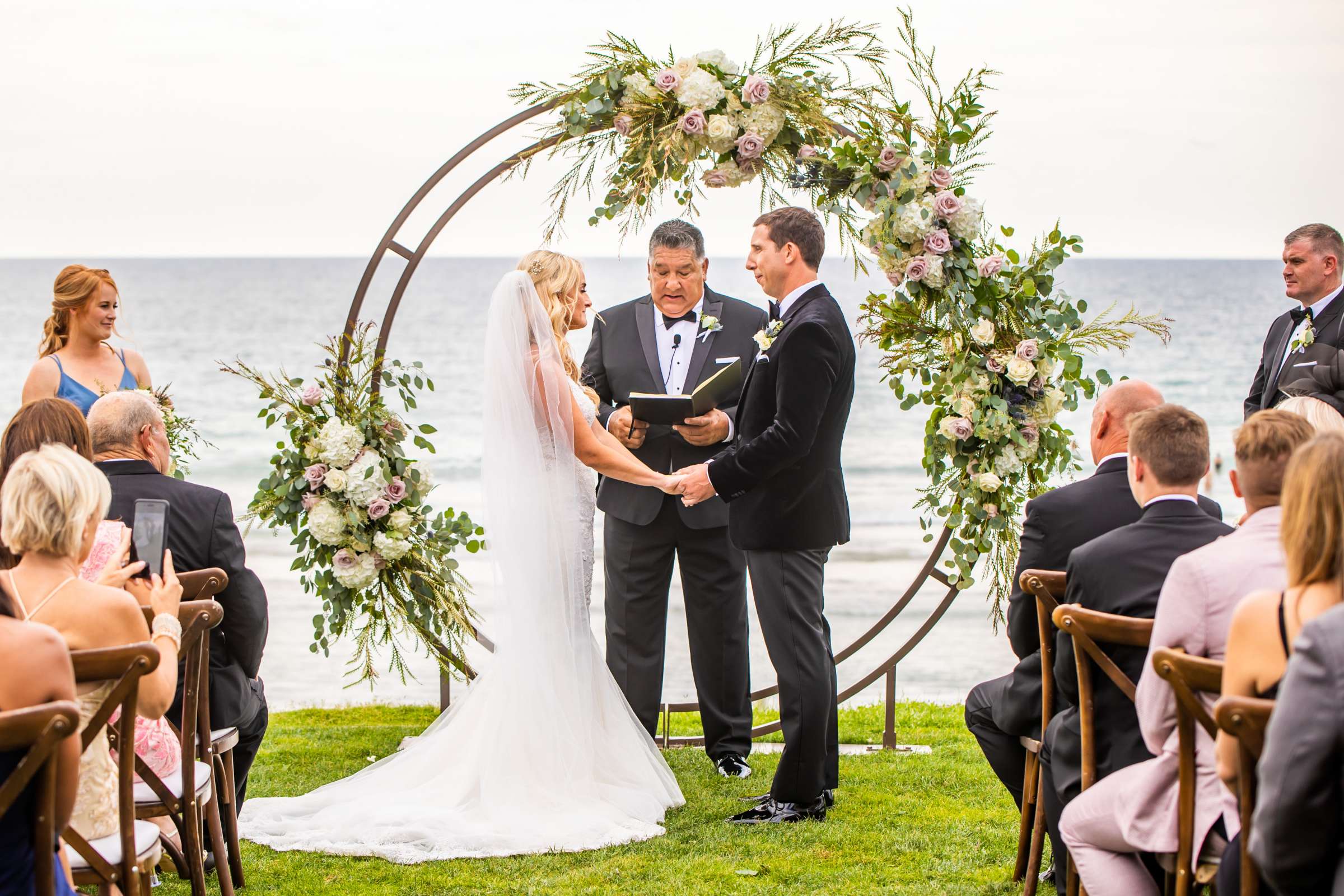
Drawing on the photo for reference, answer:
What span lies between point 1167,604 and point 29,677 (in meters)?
2.09

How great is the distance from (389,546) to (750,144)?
81.7 inches

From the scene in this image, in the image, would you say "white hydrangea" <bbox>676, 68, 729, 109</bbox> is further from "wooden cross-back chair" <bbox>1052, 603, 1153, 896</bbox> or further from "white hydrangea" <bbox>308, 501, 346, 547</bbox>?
"wooden cross-back chair" <bbox>1052, 603, 1153, 896</bbox>

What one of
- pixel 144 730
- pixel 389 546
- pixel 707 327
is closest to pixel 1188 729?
pixel 144 730

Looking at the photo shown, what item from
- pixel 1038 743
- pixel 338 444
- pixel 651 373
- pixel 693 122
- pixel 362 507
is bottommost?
pixel 1038 743

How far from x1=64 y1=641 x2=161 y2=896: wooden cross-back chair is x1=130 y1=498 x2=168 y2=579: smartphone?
34 cm

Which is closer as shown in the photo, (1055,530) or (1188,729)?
(1188,729)

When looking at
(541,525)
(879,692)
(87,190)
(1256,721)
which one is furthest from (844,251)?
(87,190)

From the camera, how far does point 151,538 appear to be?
290 cm

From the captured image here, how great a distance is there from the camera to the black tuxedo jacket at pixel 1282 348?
517cm

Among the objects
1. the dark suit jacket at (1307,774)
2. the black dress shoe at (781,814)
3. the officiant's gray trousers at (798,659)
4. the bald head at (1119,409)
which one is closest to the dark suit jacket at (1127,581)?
the bald head at (1119,409)

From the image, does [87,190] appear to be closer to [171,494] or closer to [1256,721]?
[171,494]

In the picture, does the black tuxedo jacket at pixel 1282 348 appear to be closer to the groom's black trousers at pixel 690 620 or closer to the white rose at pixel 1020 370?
the white rose at pixel 1020 370

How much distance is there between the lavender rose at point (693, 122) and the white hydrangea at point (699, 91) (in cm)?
4

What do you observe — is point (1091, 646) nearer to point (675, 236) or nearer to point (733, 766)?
point (733, 766)
